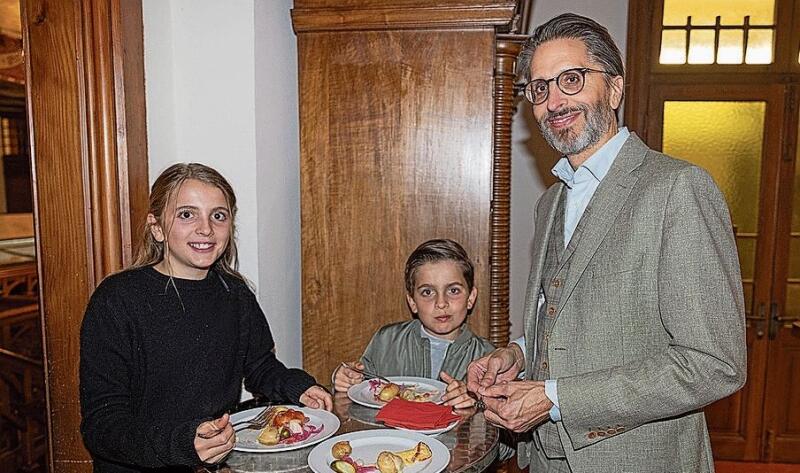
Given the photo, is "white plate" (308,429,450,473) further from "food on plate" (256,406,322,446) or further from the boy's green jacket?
the boy's green jacket

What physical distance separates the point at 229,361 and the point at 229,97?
2.93ft

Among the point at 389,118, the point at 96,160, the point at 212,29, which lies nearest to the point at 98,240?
the point at 96,160

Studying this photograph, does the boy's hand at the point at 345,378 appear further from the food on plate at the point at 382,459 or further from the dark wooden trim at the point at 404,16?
the dark wooden trim at the point at 404,16

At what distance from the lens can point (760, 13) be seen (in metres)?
4.28

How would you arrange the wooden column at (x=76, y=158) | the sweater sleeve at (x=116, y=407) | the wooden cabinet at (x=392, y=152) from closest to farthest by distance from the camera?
the sweater sleeve at (x=116, y=407), the wooden column at (x=76, y=158), the wooden cabinet at (x=392, y=152)

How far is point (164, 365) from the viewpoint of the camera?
5.94 feet

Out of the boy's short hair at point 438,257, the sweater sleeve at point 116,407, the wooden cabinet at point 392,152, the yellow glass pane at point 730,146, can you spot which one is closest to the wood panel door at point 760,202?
A: the yellow glass pane at point 730,146

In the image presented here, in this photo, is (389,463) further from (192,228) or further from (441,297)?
(441,297)

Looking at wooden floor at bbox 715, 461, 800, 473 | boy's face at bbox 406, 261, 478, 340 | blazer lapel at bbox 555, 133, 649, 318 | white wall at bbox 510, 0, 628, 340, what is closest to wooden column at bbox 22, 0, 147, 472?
boy's face at bbox 406, 261, 478, 340

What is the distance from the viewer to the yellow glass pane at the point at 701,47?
4.32 m

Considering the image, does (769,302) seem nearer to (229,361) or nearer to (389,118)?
(389,118)

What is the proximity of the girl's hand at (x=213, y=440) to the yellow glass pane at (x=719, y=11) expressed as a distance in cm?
385

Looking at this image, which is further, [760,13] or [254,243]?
[760,13]

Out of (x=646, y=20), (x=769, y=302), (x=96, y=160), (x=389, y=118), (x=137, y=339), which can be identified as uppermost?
(x=646, y=20)
